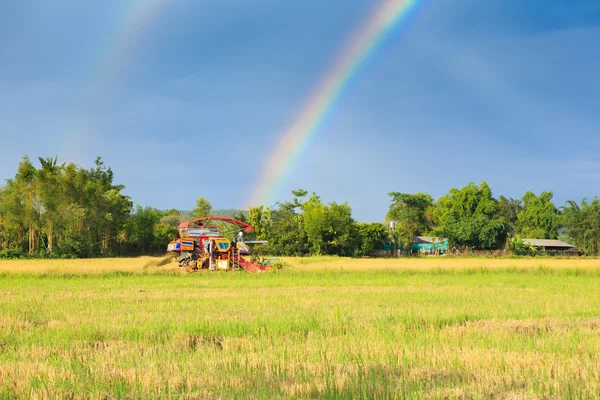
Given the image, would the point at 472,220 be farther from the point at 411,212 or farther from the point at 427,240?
the point at 411,212

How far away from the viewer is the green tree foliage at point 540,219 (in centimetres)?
9981

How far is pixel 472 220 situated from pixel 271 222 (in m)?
31.8

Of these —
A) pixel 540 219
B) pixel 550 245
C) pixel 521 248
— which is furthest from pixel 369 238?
pixel 540 219

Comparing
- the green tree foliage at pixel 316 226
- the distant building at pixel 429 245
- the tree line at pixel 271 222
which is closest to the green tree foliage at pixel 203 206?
the tree line at pixel 271 222

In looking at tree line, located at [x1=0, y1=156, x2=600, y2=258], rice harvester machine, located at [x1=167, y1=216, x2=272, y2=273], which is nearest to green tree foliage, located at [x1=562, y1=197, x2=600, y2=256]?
tree line, located at [x1=0, y1=156, x2=600, y2=258]

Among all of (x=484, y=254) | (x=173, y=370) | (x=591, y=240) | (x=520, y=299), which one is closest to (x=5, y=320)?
(x=173, y=370)

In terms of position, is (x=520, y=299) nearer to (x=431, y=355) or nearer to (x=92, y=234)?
(x=431, y=355)

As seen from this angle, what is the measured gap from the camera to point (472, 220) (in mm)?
79562

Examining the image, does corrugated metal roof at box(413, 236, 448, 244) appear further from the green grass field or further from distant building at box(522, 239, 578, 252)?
the green grass field

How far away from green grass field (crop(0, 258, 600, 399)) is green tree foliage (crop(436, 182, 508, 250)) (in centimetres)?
6437

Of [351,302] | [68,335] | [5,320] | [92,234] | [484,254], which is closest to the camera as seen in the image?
[68,335]

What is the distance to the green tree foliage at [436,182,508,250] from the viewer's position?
7725 cm

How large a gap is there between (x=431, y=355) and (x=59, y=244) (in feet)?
168

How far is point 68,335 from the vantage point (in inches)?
349
